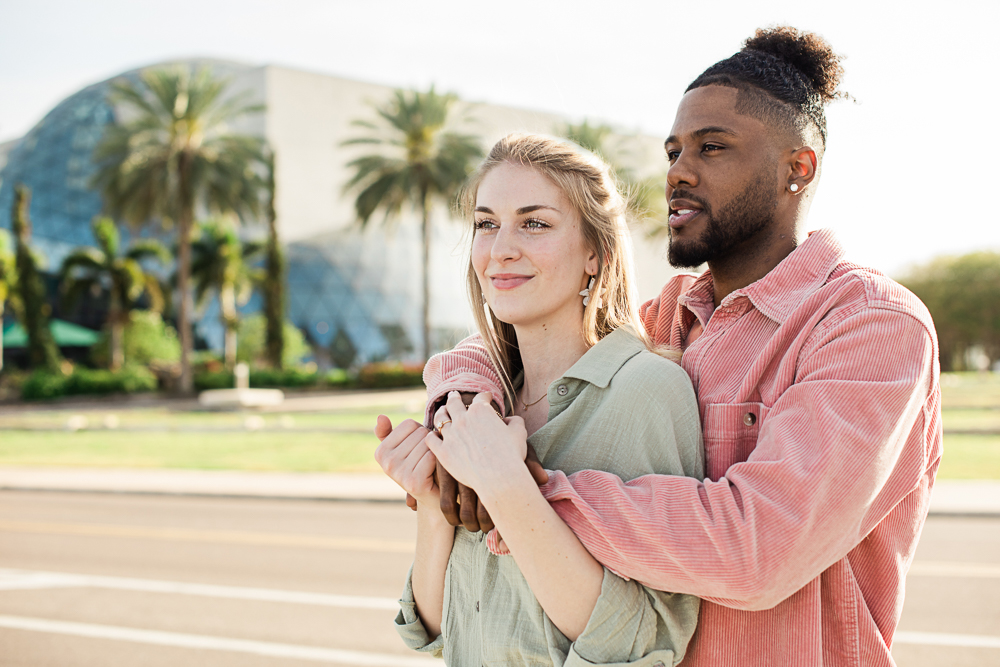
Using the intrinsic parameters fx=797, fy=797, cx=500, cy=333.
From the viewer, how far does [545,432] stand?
179 centimetres

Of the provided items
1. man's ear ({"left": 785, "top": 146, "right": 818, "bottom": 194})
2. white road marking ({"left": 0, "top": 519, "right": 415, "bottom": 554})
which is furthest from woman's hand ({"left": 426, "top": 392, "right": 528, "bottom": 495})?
white road marking ({"left": 0, "top": 519, "right": 415, "bottom": 554})

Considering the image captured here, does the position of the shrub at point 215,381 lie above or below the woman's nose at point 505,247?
below

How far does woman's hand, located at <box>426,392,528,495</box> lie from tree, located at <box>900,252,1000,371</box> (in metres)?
60.7

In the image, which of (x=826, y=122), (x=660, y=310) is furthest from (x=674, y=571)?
(x=826, y=122)

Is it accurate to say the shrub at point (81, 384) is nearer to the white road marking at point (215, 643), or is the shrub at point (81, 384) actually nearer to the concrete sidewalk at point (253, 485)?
the concrete sidewalk at point (253, 485)

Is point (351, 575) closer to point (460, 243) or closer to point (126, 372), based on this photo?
point (460, 243)

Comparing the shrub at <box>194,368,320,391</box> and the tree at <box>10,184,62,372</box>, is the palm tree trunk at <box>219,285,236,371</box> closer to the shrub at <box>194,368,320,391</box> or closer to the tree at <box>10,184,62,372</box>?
the shrub at <box>194,368,320,391</box>

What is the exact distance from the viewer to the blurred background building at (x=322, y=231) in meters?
49.0

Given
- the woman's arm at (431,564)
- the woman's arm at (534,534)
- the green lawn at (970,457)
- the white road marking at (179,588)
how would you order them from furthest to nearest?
the green lawn at (970,457)
the white road marking at (179,588)
the woman's arm at (431,564)
the woman's arm at (534,534)

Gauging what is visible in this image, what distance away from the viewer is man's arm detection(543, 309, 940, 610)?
1.37m

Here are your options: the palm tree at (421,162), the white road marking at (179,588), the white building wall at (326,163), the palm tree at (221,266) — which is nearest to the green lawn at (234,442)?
the white road marking at (179,588)

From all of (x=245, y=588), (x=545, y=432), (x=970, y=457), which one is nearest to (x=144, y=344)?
(x=245, y=588)

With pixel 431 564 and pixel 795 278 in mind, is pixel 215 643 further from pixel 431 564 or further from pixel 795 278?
pixel 795 278

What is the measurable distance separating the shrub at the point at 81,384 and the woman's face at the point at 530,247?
111ft
